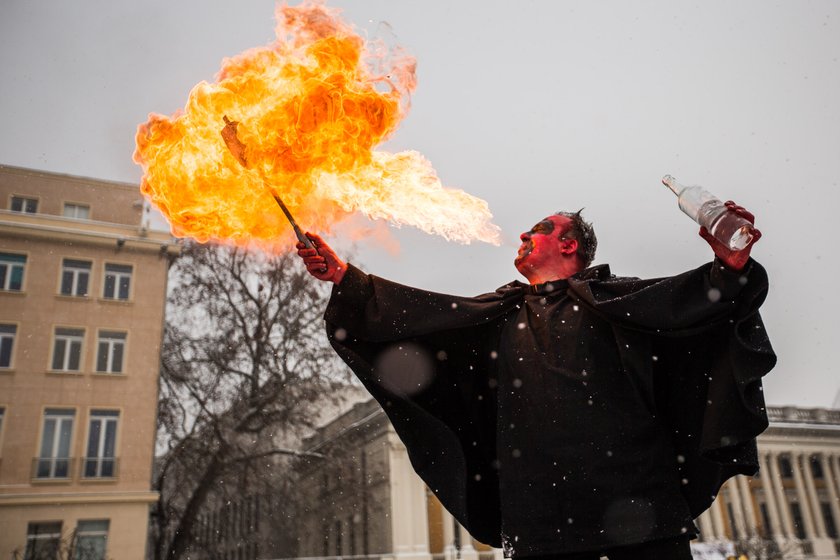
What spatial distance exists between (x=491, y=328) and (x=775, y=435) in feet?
197

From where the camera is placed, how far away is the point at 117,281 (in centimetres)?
3103

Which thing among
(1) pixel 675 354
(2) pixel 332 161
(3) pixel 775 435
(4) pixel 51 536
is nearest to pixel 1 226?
(4) pixel 51 536

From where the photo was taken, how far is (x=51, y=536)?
26.5 metres

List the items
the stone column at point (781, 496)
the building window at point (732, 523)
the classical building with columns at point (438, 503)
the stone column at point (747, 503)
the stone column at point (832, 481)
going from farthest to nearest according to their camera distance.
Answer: the stone column at point (832, 481), the stone column at point (781, 496), the stone column at point (747, 503), the building window at point (732, 523), the classical building with columns at point (438, 503)

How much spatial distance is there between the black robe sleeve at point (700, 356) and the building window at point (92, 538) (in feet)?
88.8

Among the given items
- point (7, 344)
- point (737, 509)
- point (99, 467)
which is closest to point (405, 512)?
point (99, 467)

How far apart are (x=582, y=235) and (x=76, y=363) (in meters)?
29.2

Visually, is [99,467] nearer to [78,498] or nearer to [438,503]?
[78,498]

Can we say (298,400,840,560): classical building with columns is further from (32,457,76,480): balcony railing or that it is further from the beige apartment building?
(32,457,76,480): balcony railing

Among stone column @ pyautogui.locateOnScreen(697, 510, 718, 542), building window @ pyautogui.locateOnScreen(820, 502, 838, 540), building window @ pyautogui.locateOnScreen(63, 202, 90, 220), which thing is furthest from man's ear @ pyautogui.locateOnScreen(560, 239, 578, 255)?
building window @ pyautogui.locateOnScreen(820, 502, 838, 540)

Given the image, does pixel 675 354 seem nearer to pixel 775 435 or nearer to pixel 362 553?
pixel 362 553

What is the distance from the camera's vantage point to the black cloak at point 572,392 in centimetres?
310

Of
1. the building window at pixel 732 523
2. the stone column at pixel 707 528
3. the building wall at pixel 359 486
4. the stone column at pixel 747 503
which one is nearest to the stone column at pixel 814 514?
the stone column at pixel 747 503

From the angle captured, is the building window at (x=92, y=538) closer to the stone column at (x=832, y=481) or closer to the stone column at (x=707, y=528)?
the stone column at (x=707, y=528)
